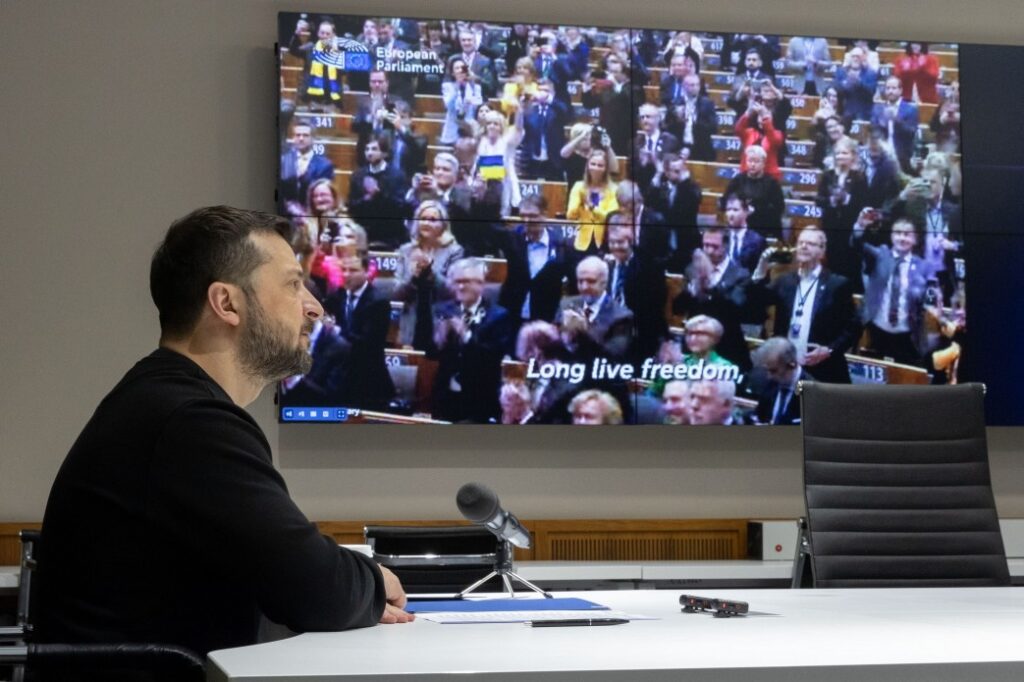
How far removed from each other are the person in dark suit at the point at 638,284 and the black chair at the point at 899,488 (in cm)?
136

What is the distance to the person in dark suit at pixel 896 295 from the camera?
5.08 meters

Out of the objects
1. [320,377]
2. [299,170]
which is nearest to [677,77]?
[299,170]

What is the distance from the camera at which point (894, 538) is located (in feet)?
11.7

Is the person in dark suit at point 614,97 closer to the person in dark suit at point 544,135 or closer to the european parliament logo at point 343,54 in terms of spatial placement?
the person in dark suit at point 544,135

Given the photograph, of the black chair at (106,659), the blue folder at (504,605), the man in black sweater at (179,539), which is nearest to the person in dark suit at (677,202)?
the blue folder at (504,605)

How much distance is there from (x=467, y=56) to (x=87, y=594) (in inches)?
139

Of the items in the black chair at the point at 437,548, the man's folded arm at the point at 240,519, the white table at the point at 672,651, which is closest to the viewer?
the white table at the point at 672,651

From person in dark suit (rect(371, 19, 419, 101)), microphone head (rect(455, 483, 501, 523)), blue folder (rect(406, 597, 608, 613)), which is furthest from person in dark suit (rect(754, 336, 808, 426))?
microphone head (rect(455, 483, 501, 523))

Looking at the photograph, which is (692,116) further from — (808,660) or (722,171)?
(808,660)

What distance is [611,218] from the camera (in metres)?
4.98

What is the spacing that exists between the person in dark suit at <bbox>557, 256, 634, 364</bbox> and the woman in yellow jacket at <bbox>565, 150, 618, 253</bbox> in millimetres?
67

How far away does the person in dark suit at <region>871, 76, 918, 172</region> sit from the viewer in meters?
5.16

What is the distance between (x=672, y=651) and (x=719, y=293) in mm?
3597

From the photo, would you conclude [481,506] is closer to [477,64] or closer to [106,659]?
[106,659]
